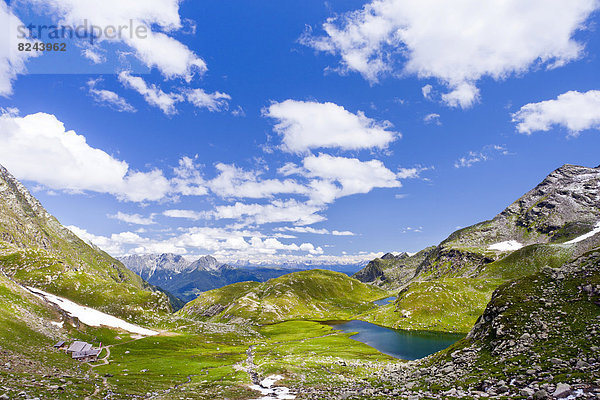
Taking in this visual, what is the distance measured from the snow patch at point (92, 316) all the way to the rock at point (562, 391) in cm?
12460

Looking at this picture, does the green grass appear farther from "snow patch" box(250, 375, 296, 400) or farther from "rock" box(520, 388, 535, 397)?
"rock" box(520, 388, 535, 397)

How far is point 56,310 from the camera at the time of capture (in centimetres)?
9100

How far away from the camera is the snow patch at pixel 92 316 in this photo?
10385 centimetres

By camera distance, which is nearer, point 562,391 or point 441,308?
point 562,391

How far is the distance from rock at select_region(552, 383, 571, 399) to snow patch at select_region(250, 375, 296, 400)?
30.9 metres

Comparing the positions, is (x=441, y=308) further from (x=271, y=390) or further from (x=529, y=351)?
(x=271, y=390)

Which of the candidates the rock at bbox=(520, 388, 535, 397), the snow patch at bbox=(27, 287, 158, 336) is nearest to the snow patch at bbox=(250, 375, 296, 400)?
the rock at bbox=(520, 388, 535, 397)

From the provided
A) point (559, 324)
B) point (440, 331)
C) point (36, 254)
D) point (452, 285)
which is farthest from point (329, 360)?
point (36, 254)

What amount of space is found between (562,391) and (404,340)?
12918 centimetres

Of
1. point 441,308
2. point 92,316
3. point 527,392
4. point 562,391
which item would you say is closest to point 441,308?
point 441,308

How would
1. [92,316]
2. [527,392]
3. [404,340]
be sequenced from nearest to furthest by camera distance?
[527,392]
[92,316]
[404,340]

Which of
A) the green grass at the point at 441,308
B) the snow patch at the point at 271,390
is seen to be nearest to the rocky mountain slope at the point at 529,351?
the snow patch at the point at 271,390

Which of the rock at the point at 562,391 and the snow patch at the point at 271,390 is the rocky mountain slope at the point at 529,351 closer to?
the rock at the point at 562,391

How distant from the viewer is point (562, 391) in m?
20.6
